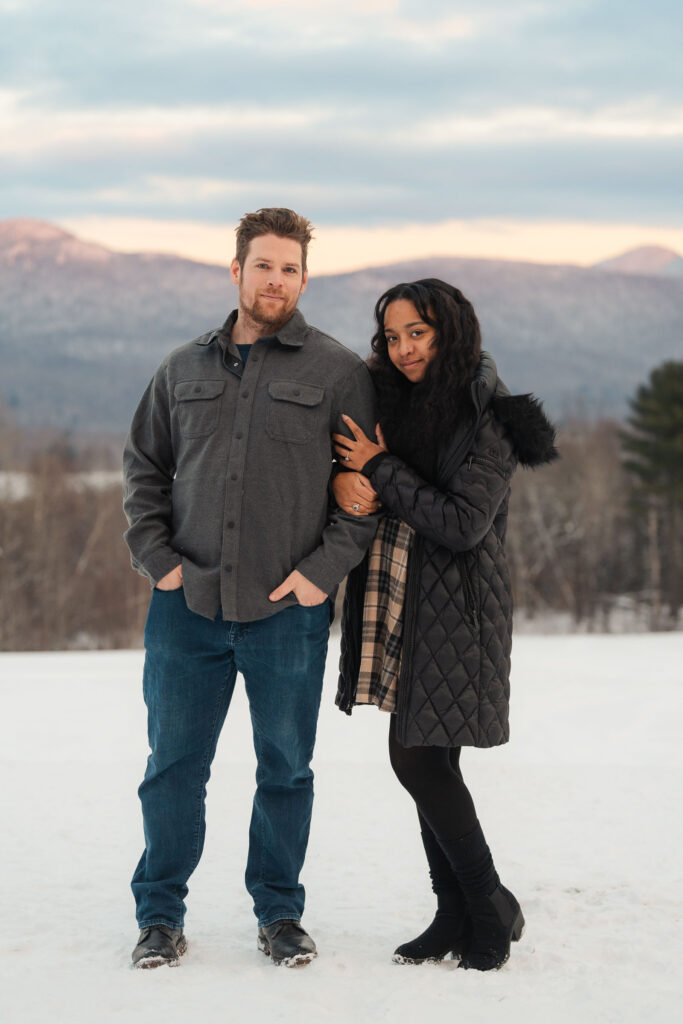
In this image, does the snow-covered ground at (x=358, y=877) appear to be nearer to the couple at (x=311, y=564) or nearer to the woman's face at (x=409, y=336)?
the couple at (x=311, y=564)

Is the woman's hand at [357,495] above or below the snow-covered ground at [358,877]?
above

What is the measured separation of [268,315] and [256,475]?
0.44m

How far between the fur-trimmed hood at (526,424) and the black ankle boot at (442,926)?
40.7 inches

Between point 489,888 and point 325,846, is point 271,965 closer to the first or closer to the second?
point 489,888

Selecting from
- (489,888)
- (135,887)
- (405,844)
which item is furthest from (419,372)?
(405,844)

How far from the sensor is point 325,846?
4.18 meters

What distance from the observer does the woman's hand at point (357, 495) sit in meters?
3.00

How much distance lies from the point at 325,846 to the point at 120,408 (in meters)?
98.0

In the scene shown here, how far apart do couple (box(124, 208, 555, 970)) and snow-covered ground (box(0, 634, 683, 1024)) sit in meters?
0.16

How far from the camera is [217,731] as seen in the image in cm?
314

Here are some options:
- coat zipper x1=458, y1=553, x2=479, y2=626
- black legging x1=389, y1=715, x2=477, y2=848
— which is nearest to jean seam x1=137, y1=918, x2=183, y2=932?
black legging x1=389, y1=715, x2=477, y2=848

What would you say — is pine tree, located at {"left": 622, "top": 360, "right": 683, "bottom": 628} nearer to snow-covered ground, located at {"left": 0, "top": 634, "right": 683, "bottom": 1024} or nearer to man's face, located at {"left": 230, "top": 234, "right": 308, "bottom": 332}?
snow-covered ground, located at {"left": 0, "top": 634, "right": 683, "bottom": 1024}

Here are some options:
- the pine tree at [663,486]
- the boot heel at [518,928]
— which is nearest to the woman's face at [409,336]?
the boot heel at [518,928]

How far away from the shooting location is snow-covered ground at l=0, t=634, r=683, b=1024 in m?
2.82
